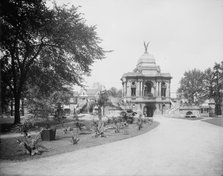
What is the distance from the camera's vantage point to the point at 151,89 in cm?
5175

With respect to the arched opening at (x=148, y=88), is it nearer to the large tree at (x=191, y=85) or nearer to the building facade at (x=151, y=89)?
the building facade at (x=151, y=89)

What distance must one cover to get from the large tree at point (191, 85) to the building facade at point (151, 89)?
40.8ft

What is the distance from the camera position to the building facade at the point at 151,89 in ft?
161

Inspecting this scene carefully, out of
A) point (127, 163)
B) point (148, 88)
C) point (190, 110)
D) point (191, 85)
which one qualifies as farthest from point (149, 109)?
point (127, 163)

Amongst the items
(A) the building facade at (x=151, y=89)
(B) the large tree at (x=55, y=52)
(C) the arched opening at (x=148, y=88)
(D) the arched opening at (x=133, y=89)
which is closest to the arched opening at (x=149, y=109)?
(A) the building facade at (x=151, y=89)

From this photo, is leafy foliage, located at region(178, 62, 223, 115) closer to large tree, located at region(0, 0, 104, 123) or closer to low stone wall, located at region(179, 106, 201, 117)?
low stone wall, located at region(179, 106, 201, 117)

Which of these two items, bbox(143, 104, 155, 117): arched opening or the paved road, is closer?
the paved road

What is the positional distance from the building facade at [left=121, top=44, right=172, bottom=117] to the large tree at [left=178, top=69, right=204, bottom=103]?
12.4 meters

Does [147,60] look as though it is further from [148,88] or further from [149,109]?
[149,109]

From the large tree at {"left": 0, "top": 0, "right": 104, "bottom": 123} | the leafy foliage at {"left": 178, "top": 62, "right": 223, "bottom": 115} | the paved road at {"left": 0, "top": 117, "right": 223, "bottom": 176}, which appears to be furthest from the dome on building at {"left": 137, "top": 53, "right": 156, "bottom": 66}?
the paved road at {"left": 0, "top": 117, "right": 223, "bottom": 176}

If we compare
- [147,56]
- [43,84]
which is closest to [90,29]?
[43,84]

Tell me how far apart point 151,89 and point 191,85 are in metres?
17.1

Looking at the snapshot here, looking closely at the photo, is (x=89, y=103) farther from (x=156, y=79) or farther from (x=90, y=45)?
(x=156, y=79)

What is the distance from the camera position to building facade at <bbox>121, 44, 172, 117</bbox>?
1932 inches
